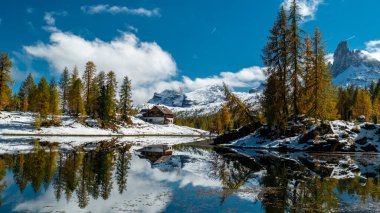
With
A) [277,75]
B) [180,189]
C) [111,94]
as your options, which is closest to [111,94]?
[111,94]

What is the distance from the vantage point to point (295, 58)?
4700 centimetres

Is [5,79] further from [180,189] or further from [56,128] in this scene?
[180,189]

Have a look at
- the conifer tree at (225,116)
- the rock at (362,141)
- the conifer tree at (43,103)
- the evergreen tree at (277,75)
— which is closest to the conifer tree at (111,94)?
the conifer tree at (43,103)

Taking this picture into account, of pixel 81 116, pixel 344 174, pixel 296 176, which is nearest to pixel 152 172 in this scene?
pixel 296 176

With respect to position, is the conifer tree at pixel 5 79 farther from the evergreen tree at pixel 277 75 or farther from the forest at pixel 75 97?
the evergreen tree at pixel 277 75

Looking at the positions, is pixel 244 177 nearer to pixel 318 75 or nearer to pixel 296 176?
pixel 296 176

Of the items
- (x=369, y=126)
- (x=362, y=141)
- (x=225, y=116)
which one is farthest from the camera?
(x=225, y=116)

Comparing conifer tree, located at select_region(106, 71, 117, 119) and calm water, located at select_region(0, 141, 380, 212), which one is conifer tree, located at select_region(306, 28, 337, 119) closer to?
calm water, located at select_region(0, 141, 380, 212)

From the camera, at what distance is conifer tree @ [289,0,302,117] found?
46875 mm

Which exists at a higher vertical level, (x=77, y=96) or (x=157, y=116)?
(x=77, y=96)

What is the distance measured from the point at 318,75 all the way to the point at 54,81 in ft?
326

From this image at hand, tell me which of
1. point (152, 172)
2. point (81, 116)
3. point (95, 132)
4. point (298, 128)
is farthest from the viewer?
point (81, 116)

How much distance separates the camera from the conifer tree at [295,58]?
46.9 metres

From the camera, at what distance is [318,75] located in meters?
46.1
